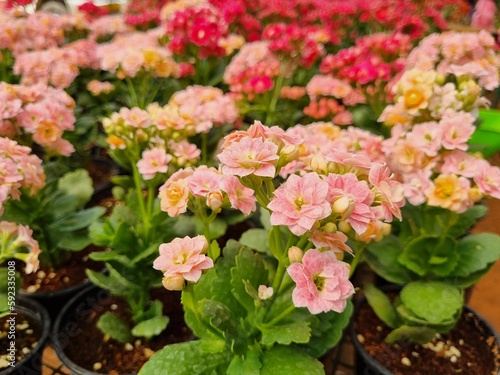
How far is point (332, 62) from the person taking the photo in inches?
63.7

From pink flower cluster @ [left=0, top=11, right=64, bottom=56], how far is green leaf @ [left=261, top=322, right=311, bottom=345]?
1395mm

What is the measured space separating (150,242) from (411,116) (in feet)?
2.25

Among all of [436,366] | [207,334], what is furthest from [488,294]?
[207,334]

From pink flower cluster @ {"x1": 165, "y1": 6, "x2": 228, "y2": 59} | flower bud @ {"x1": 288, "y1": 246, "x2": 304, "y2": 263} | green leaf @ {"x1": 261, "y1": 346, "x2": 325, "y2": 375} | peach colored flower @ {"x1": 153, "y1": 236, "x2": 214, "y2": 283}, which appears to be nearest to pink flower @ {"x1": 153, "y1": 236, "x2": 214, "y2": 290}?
peach colored flower @ {"x1": 153, "y1": 236, "x2": 214, "y2": 283}

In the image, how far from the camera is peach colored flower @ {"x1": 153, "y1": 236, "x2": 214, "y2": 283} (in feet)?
2.11

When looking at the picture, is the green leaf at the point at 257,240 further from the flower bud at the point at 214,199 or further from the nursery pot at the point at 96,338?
the flower bud at the point at 214,199

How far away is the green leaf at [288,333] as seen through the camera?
0.71 metres

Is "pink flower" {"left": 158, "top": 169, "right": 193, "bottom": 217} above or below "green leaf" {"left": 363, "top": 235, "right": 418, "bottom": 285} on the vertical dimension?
above

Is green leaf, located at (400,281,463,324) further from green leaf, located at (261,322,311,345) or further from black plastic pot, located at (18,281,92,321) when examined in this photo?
black plastic pot, located at (18,281,92,321)

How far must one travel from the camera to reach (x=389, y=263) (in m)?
1.10

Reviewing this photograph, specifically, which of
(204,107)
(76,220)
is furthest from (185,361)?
(204,107)

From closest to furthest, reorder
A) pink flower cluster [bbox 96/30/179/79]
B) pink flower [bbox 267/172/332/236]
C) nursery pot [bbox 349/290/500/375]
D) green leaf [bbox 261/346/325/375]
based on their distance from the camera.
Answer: pink flower [bbox 267/172/332/236]
green leaf [bbox 261/346/325/375]
nursery pot [bbox 349/290/500/375]
pink flower cluster [bbox 96/30/179/79]

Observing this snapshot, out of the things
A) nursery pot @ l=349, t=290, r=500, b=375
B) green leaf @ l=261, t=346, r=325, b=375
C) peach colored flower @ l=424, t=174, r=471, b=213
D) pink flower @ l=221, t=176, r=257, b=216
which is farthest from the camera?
nursery pot @ l=349, t=290, r=500, b=375

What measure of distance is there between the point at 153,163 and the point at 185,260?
1.29ft
